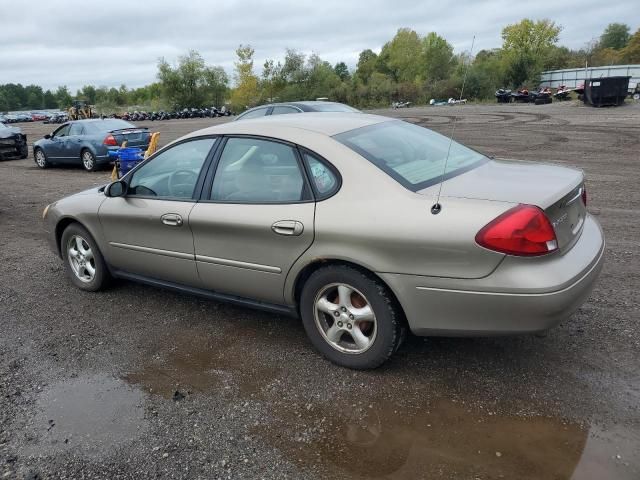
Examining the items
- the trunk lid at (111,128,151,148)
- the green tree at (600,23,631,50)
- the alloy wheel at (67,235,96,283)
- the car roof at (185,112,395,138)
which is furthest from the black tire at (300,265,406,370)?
the green tree at (600,23,631,50)

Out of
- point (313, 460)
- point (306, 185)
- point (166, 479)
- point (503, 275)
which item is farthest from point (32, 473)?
point (503, 275)

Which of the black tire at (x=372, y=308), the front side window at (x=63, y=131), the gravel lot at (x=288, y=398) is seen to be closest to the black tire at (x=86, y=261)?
Answer: the gravel lot at (x=288, y=398)

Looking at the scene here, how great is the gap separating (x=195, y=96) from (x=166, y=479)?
86.9m

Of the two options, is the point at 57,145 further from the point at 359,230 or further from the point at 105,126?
the point at 359,230

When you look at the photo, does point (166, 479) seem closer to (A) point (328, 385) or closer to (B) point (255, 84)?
(A) point (328, 385)

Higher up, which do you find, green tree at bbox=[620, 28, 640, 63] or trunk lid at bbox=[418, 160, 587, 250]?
green tree at bbox=[620, 28, 640, 63]

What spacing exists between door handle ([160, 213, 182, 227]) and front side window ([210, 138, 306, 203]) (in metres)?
0.34

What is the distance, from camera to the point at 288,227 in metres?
3.43

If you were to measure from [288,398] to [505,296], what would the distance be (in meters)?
1.43

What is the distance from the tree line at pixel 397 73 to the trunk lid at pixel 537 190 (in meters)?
47.8

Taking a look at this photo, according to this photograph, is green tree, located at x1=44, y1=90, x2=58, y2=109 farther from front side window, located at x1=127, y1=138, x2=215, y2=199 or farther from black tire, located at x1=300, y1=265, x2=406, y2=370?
black tire, located at x1=300, y1=265, x2=406, y2=370

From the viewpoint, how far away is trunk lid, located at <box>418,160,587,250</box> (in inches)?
116

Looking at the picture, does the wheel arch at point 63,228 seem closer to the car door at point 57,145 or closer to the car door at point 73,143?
the car door at point 73,143

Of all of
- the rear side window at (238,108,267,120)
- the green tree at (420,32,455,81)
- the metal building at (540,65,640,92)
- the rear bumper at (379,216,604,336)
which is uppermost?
the green tree at (420,32,455,81)
